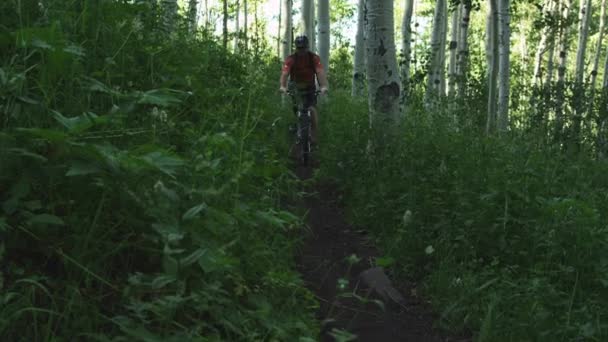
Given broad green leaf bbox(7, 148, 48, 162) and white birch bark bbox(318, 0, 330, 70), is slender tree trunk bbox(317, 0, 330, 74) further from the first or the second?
broad green leaf bbox(7, 148, 48, 162)

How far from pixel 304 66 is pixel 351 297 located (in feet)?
19.8

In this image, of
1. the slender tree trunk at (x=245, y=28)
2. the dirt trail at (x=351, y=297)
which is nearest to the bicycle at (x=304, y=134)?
the dirt trail at (x=351, y=297)

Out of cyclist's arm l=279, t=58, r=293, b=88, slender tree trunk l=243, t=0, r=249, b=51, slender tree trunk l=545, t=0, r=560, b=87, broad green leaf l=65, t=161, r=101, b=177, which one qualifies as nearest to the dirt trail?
broad green leaf l=65, t=161, r=101, b=177

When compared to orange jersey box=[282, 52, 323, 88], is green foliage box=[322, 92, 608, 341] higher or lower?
lower

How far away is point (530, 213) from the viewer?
16.6ft

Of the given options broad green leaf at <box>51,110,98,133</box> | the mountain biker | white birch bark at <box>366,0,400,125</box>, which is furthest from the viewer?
the mountain biker

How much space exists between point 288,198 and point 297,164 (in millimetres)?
3143

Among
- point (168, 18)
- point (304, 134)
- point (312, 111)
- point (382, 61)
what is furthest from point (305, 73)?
point (168, 18)

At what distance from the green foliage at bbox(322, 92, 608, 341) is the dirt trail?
164mm

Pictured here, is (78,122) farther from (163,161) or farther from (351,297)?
(351,297)

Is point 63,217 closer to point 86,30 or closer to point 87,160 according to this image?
point 87,160

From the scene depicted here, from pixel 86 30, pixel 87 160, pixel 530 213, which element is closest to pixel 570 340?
pixel 530 213

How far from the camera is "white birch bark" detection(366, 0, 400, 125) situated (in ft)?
25.8

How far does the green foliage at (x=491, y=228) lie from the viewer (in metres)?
4.11
